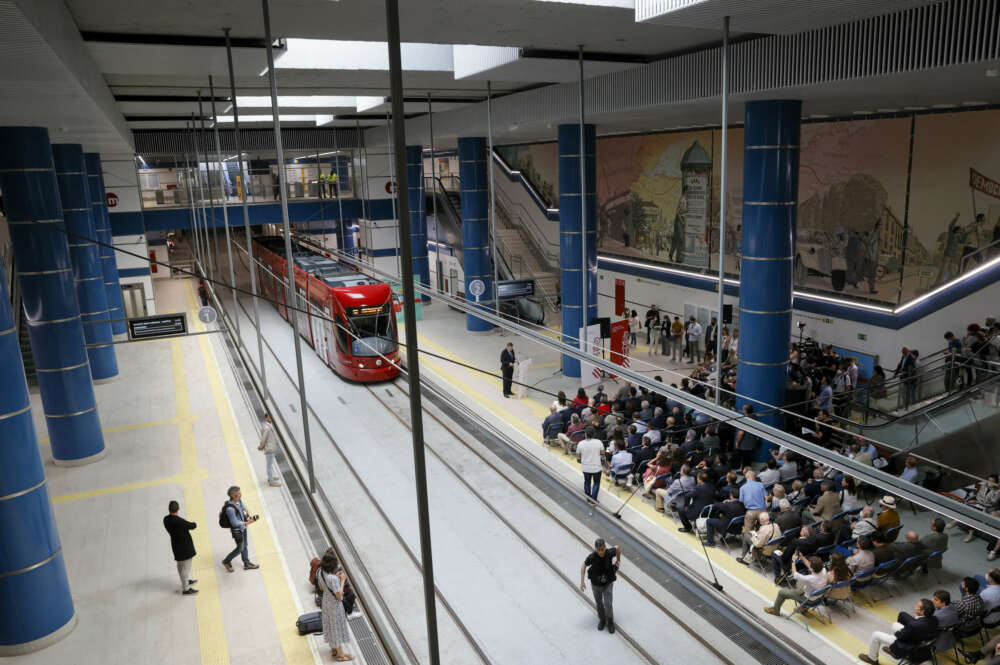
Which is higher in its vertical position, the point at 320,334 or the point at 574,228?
the point at 574,228

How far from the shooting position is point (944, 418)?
12.6m

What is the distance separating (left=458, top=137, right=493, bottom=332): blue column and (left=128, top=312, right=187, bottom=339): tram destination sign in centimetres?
1003

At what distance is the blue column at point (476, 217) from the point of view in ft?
77.6

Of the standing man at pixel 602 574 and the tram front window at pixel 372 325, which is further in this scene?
the tram front window at pixel 372 325

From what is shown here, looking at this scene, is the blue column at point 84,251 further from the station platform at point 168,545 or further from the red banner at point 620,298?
the red banner at point 620,298

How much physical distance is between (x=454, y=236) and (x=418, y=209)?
3.16 metres

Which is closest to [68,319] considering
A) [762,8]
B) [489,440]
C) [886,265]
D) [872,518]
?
[489,440]

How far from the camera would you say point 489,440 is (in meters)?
15.0

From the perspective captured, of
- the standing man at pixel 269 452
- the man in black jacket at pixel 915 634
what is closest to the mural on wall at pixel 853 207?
the man in black jacket at pixel 915 634

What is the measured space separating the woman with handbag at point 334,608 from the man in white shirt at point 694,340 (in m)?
14.4

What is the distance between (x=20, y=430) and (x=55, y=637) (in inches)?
100

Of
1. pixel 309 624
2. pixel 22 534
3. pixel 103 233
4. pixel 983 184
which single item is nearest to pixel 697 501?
pixel 309 624

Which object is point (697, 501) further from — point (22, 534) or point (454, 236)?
point (454, 236)

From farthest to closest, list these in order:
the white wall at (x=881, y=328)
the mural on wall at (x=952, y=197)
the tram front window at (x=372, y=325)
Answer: the tram front window at (x=372, y=325)
the white wall at (x=881, y=328)
the mural on wall at (x=952, y=197)
